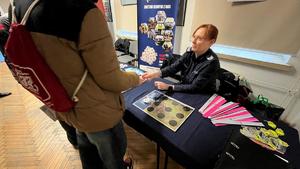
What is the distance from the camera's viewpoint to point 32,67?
0.52 m

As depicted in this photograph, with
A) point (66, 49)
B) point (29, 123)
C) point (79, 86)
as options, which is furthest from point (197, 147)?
point (29, 123)

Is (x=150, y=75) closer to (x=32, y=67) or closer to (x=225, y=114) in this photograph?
(x=225, y=114)

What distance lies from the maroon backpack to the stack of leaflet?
→ 0.85m

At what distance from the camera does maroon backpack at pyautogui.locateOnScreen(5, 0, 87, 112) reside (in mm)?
473

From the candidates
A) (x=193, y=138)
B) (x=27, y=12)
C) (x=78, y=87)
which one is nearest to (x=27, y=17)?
(x=27, y=12)

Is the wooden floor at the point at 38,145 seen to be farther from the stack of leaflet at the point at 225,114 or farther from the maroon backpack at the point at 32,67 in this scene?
the maroon backpack at the point at 32,67

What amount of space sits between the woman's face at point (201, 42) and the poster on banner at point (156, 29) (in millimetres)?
864

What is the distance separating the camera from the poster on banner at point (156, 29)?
1.95 meters

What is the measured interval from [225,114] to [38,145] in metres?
1.97

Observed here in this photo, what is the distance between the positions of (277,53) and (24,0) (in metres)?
2.04

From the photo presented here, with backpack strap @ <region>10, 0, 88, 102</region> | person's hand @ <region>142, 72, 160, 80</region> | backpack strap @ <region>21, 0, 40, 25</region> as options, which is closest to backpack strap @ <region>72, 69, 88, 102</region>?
backpack strap @ <region>10, 0, 88, 102</region>

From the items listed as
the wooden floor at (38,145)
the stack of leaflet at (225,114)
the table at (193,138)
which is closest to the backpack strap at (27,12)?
the table at (193,138)

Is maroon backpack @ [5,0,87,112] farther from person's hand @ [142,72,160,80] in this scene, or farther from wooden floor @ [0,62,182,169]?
wooden floor @ [0,62,182,169]

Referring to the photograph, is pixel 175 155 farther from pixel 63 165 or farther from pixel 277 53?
pixel 277 53
